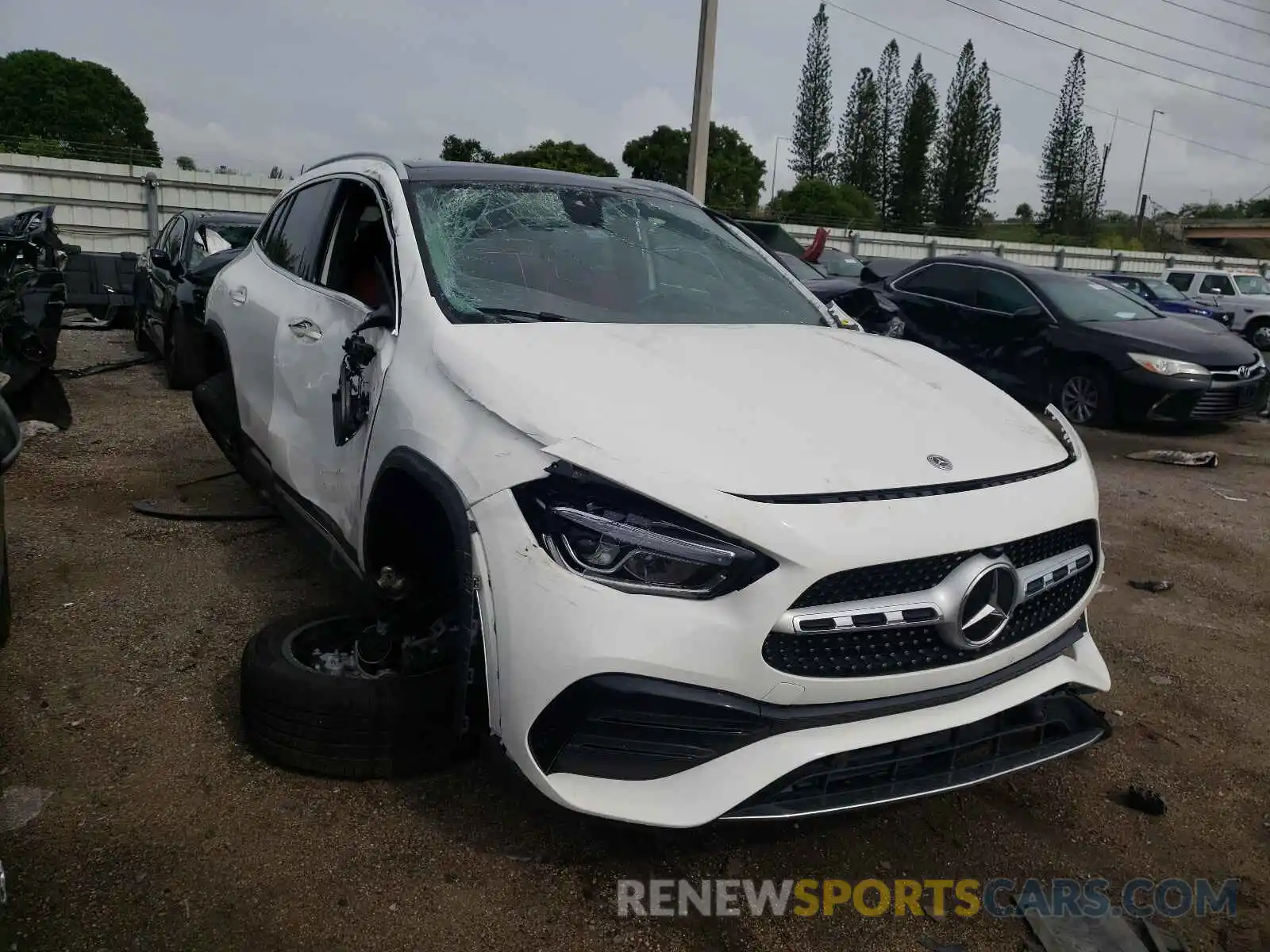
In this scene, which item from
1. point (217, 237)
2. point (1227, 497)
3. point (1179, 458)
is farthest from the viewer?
point (217, 237)

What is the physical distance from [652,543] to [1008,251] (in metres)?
30.9

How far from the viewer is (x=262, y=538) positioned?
456cm

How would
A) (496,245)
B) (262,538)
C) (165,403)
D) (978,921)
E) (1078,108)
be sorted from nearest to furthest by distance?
(978,921)
(496,245)
(262,538)
(165,403)
(1078,108)

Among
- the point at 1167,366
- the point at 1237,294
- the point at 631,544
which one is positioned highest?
the point at 631,544

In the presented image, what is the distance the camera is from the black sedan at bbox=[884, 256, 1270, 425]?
27.5 feet

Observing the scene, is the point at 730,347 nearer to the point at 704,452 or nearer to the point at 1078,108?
the point at 704,452

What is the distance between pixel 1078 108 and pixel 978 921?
2592 inches

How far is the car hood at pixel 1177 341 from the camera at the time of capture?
841 centimetres

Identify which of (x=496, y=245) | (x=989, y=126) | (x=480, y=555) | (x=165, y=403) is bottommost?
(x=165, y=403)

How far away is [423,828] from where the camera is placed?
7.95 feet

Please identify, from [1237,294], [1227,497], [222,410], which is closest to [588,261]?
[222,410]

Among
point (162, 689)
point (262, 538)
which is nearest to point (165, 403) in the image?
point (262, 538)

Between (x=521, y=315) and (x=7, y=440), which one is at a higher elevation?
(x=521, y=315)

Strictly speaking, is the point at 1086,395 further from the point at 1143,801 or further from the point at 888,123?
the point at 888,123
